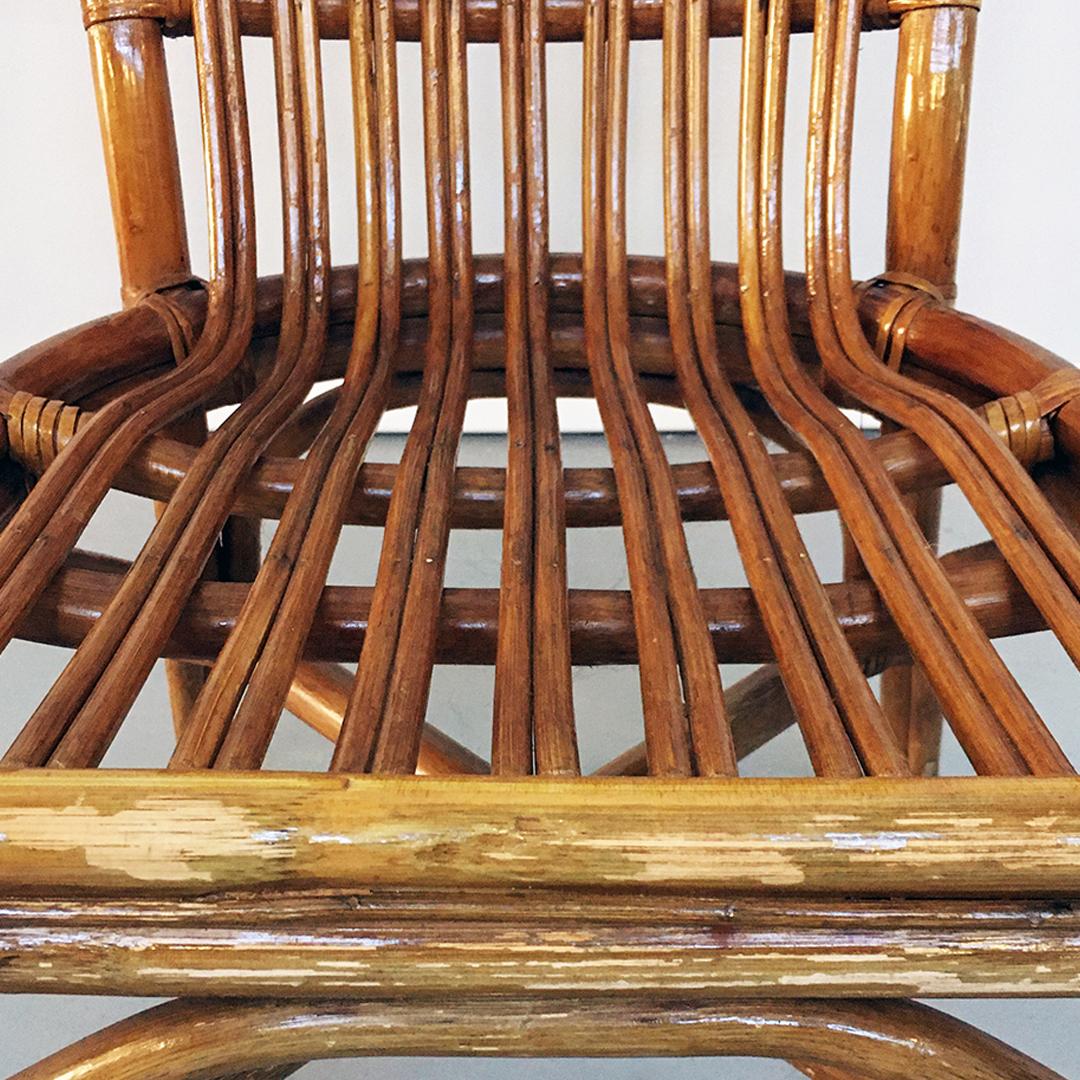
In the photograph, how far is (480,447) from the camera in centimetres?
174

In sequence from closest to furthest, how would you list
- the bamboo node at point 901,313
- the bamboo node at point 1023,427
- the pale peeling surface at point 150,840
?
the pale peeling surface at point 150,840, the bamboo node at point 1023,427, the bamboo node at point 901,313

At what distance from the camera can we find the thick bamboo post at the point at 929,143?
2.44ft

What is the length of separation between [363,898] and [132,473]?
33cm

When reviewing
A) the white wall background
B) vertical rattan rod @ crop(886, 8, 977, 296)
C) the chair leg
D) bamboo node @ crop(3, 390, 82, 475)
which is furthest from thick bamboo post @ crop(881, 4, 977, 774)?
the white wall background

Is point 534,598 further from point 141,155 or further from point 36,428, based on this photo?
point 141,155

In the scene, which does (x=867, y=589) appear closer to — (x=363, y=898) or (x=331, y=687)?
(x=363, y=898)

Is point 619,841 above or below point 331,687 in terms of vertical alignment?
above

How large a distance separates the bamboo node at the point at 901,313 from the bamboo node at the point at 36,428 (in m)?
0.45

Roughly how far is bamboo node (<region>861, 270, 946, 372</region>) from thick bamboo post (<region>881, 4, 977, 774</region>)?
0.6 inches

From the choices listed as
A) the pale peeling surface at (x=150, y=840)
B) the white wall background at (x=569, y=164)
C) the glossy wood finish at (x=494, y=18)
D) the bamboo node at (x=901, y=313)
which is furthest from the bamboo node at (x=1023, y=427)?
the white wall background at (x=569, y=164)

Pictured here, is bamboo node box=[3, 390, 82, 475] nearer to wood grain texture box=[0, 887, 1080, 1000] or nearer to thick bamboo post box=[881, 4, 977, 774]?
wood grain texture box=[0, 887, 1080, 1000]

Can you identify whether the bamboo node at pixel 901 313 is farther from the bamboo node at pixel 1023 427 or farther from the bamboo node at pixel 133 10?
the bamboo node at pixel 133 10

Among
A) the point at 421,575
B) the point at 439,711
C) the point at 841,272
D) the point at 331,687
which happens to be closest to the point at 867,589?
the point at 421,575

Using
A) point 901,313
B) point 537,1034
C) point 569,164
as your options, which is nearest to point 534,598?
point 537,1034
